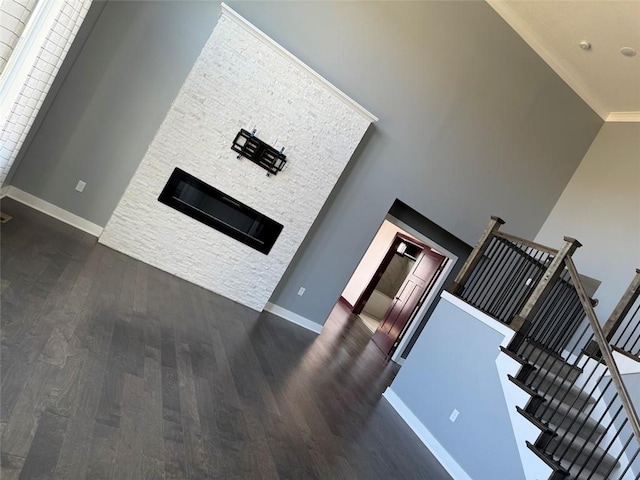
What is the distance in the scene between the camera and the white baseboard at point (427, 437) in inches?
191

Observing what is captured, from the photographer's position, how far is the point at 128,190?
598 cm

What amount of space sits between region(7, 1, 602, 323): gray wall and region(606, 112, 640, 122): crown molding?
250 mm

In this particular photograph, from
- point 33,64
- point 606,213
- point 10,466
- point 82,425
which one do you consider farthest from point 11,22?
point 606,213

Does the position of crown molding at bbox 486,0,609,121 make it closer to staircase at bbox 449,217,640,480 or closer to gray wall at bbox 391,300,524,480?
staircase at bbox 449,217,640,480

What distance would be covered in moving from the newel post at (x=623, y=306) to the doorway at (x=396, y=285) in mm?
2700

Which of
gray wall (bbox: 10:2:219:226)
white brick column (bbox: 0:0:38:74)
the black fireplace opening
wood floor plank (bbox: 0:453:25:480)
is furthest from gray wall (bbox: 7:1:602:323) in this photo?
wood floor plank (bbox: 0:453:25:480)

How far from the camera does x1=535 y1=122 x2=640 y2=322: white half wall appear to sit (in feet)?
23.4

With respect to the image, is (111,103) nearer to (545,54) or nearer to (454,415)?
(454,415)

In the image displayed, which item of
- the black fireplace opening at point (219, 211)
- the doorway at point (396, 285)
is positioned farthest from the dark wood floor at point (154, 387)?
the doorway at point (396, 285)

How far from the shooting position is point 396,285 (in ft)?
43.6

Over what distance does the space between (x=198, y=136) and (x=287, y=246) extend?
1.90 metres

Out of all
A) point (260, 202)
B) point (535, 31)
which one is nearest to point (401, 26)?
point (535, 31)

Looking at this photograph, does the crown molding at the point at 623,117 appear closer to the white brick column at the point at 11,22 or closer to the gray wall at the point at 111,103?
the gray wall at the point at 111,103

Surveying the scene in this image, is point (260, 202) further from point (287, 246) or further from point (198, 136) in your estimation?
point (198, 136)
